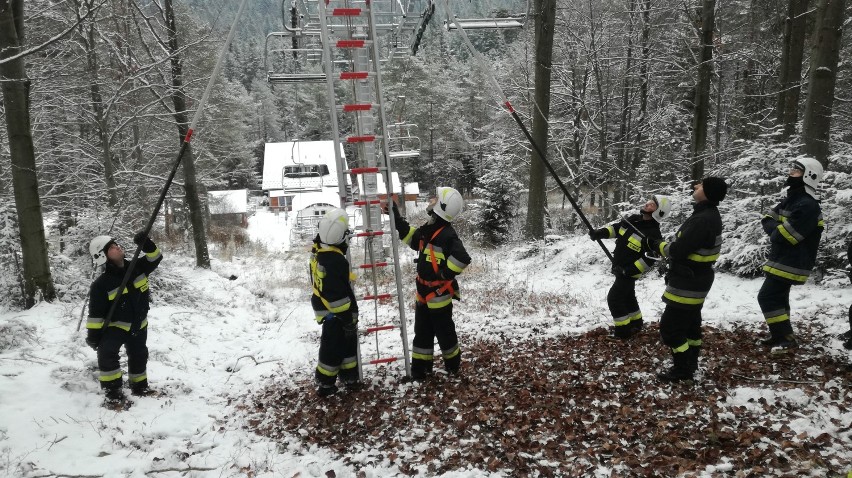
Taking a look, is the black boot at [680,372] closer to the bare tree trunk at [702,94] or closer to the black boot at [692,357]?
the black boot at [692,357]

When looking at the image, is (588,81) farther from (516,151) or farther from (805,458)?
(805,458)

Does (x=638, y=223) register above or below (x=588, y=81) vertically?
below

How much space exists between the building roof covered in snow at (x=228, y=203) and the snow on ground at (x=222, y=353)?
2541 cm

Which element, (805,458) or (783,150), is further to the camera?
(783,150)

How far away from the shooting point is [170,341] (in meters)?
8.73

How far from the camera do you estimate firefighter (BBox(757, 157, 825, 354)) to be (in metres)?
6.09

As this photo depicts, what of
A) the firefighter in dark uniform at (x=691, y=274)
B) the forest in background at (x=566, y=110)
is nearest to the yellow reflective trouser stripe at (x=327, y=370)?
the firefighter in dark uniform at (x=691, y=274)

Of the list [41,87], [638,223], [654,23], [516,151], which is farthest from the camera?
[516,151]

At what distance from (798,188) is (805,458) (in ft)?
11.7

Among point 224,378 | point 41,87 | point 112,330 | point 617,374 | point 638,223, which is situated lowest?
point 224,378

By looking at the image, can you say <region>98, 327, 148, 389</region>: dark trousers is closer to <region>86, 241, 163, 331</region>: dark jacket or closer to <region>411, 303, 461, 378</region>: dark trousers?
<region>86, 241, 163, 331</region>: dark jacket

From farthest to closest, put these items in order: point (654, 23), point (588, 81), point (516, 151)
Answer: point (516, 151), point (588, 81), point (654, 23)

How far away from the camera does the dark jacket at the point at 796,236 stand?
19.9ft

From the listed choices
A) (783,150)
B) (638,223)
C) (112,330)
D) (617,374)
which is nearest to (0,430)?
(112,330)
